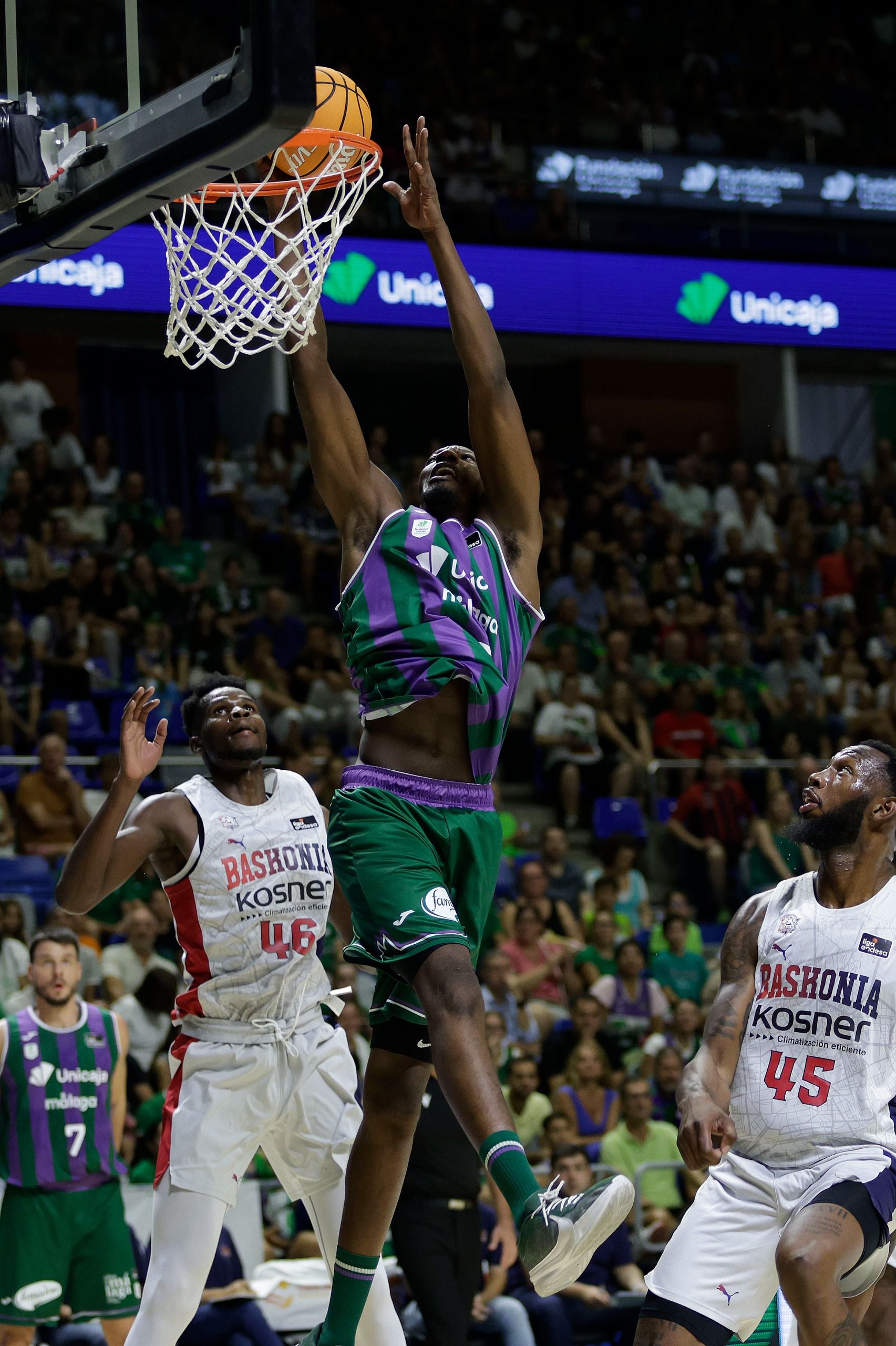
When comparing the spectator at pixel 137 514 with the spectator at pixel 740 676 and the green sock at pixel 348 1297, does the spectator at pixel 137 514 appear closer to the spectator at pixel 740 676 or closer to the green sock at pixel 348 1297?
the spectator at pixel 740 676

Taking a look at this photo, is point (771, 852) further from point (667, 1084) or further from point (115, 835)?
point (115, 835)

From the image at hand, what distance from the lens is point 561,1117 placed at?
8.92 metres

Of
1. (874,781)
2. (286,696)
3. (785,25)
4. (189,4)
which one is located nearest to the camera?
(874,781)

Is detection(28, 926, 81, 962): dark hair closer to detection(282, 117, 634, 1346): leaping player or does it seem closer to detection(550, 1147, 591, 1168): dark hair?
detection(550, 1147, 591, 1168): dark hair

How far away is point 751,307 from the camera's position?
16.7 metres

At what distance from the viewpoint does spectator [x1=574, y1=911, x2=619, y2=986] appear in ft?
35.6

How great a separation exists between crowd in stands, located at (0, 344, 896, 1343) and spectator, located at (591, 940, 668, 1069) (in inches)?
0.6

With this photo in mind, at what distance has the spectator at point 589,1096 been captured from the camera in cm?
940

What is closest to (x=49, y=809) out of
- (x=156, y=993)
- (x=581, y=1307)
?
(x=156, y=993)

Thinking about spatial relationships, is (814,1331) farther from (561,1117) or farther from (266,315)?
(561,1117)

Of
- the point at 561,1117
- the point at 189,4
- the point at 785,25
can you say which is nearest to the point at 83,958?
the point at 561,1117

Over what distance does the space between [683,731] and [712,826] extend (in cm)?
110

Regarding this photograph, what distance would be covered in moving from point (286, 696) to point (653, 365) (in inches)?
339

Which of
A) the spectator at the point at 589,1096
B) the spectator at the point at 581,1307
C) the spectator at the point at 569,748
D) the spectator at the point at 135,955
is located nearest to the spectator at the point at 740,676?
the spectator at the point at 569,748
